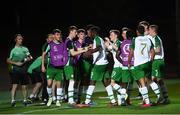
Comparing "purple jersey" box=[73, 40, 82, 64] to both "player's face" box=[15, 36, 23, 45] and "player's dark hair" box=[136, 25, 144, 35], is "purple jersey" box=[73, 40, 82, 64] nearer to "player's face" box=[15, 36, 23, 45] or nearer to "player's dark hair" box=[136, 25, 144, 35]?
"player's face" box=[15, 36, 23, 45]

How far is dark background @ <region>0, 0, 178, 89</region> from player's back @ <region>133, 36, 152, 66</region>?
38.1m

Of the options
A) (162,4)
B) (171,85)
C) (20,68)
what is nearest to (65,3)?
(162,4)

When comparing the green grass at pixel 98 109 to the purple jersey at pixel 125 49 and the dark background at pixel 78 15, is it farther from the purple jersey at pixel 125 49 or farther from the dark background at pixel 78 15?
the dark background at pixel 78 15

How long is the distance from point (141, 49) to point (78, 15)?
48.5 meters

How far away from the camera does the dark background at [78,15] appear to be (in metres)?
57.2

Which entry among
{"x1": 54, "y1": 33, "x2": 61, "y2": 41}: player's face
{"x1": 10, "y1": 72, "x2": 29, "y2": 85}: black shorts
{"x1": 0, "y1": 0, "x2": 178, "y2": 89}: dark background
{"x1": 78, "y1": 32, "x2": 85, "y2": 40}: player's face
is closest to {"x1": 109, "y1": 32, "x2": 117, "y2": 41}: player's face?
{"x1": 78, "y1": 32, "x2": 85, "y2": 40}: player's face

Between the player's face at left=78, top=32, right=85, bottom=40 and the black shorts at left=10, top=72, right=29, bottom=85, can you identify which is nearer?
the player's face at left=78, top=32, right=85, bottom=40

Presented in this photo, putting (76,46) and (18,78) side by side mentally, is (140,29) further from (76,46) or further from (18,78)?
(18,78)

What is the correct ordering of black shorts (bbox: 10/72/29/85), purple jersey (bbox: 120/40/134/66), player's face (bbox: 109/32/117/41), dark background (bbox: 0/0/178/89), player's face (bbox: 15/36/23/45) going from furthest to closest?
1. dark background (bbox: 0/0/178/89)
2. black shorts (bbox: 10/72/29/85)
3. player's face (bbox: 15/36/23/45)
4. player's face (bbox: 109/32/117/41)
5. purple jersey (bbox: 120/40/134/66)

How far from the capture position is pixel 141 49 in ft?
48.5

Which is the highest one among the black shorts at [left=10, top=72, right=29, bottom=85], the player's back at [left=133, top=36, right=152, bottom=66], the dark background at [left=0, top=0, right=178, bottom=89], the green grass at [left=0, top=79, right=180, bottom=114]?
the dark background at [left=0, top=0, right=178, bottom=89]

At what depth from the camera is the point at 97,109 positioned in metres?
14.9

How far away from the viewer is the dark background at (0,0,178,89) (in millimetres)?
57250

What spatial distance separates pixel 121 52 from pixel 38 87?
3424mm
